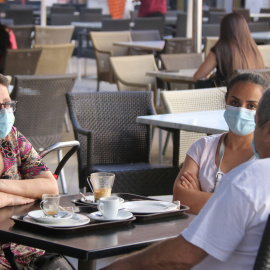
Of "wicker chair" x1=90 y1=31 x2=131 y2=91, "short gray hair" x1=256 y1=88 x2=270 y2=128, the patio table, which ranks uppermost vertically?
"short gray hair" x1=256 y1=88 x2=270 y2=128

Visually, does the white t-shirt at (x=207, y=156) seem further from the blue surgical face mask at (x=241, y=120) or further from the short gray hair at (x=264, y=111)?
the short gray hair at (x=264, y=111)

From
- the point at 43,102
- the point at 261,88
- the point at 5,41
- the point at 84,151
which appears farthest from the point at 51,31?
the point at 261,88

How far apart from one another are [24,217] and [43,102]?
2.95m

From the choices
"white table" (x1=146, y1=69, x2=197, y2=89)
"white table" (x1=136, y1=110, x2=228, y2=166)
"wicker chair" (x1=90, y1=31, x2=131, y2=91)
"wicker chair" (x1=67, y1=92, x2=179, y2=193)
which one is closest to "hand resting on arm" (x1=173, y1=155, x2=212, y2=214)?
"white table" (x1=136, y1=110, x2=228, y2=166)

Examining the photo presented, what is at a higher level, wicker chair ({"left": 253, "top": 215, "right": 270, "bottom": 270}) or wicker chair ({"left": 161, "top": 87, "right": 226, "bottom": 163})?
wicker chair ({"left": 253, "top": 215, "right": 270, "bottom": 270})

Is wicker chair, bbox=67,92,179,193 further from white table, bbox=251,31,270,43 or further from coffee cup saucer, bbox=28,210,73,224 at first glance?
white table, bbox=251,31,270,43

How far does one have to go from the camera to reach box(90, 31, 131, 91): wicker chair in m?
9.97

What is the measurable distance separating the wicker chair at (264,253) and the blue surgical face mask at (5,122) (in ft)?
4.55

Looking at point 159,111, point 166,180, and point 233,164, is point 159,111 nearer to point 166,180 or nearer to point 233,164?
point 166,180

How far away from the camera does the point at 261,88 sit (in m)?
2.94

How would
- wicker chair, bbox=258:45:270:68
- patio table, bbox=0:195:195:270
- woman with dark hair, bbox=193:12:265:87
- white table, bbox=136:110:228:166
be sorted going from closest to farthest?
patio table, bbox=0:195:195:270 < white table, bbox=136:110:228:166 < woman with dark hair, bbox=193:12:265:87 < wicker chair, bbox=258:45:270:68

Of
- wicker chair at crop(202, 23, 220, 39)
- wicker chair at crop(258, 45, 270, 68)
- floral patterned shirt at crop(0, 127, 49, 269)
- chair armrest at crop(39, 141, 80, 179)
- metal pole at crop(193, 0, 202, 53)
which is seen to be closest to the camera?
floral patterned shirt at crop(0, 127, 49, 269)

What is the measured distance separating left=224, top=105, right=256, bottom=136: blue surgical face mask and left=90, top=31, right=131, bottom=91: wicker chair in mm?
6754

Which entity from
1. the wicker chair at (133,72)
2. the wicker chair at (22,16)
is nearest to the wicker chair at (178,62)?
the wicker chair at (133,72)
